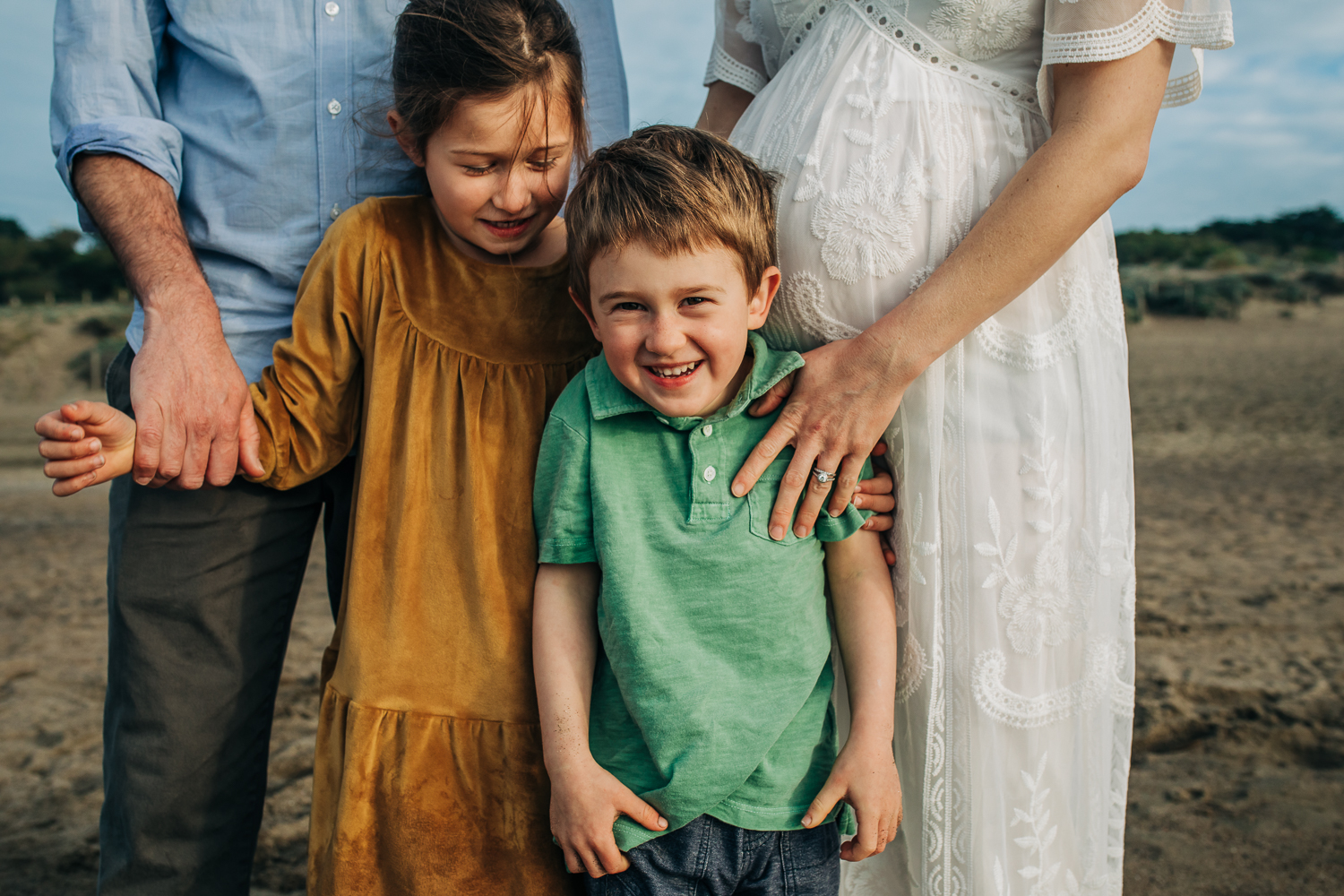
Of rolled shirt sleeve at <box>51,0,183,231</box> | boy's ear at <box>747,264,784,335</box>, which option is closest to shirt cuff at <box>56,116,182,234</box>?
rolled shirt sleeve at <box>51,0,183,231</box>

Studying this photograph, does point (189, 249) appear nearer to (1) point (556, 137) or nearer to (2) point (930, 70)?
(1) point (556, 137)

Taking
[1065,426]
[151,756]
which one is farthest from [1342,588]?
[151,756]

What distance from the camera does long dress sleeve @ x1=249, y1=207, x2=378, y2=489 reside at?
1.64 m

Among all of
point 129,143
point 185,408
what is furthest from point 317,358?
point 129,143

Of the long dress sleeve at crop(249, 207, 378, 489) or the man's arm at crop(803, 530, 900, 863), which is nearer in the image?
the man's arm at crop(803, 530, 900, 863)

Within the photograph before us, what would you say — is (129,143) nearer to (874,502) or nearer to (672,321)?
(672,321)

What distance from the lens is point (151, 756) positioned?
5.90ft

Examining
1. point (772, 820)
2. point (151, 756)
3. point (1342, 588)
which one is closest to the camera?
point (772, 820)

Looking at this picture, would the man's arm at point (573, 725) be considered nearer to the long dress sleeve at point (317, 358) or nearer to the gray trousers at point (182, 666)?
the long dress sleeve at point (317, 358)

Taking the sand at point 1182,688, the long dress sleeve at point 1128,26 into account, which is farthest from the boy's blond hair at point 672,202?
the sand at point 1182,688

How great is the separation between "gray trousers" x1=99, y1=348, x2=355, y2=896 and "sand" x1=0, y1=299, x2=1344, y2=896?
46.5 inches

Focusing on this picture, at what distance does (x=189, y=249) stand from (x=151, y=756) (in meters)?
1.01

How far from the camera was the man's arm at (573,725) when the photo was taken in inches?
55.4

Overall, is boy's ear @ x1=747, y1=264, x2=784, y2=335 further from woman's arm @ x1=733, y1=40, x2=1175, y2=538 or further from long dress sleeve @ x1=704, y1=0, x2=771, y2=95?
long dress sleeve @ x1=704, y1=0, x2=771, y2=95
